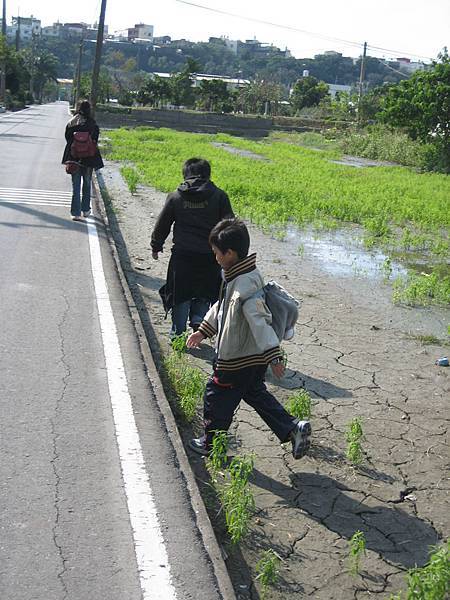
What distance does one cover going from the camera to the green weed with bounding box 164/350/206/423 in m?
5.92

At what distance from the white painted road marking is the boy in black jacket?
879cm

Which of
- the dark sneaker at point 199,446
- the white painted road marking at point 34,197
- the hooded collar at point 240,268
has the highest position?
the hooded collar at point 240,268

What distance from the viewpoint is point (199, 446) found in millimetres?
5277

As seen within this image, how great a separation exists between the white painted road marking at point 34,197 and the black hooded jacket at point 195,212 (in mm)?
8820

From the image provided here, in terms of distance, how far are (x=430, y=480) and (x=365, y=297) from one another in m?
5.58

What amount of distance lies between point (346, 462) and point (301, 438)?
56cm

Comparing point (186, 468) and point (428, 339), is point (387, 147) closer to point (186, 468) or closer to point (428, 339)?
point (428, 339)

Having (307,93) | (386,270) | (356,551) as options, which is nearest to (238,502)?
(356,551)

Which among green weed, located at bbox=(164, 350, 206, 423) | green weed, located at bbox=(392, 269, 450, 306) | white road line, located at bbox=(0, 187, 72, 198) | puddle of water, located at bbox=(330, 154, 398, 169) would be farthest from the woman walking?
puddle of water, located at bbox=(330, 154, 398, 169)

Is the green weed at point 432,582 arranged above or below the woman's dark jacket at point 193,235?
below

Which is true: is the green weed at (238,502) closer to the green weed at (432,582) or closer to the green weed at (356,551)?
the green weed at (356,551)

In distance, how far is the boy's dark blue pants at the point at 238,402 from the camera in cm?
503

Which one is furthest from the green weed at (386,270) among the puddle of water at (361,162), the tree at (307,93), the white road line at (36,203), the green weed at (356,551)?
the tree at (307,93)

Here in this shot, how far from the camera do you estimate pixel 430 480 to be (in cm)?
521
